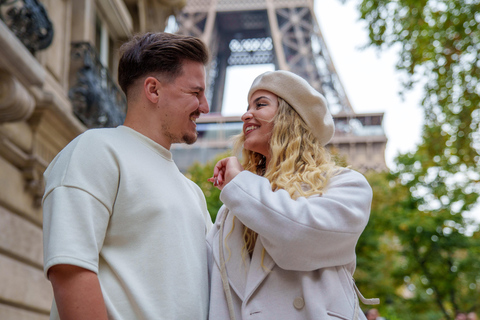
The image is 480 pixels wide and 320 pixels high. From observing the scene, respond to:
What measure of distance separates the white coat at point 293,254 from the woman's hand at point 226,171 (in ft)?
0.34

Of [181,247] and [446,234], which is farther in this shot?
[446,234]

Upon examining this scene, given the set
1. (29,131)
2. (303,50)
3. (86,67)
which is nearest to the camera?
(29,131)

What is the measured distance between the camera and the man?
6.23ft

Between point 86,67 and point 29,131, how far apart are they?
1.80 meters

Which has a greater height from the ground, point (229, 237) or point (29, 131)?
point (29, 131)

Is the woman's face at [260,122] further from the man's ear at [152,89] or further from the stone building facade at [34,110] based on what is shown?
the stone building facade at [34,110]

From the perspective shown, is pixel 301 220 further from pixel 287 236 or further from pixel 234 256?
pixel 234 256

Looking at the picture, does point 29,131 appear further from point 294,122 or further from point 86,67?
point 294,122

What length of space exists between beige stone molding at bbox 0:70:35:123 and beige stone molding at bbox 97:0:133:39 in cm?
488

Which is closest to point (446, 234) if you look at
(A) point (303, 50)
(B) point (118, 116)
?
(B) point (118, 116)

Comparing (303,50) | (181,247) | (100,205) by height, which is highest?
(303,50)

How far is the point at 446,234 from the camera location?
19.5 metres

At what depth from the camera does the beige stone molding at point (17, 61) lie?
4.94 metres

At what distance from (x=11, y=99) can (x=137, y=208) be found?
13.0 ft
